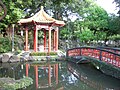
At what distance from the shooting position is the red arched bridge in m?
10.8

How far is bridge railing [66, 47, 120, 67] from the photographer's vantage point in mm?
10762

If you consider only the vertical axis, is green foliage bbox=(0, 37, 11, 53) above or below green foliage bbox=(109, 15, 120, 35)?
below

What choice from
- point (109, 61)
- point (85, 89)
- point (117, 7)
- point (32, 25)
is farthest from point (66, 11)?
point (85, 89)

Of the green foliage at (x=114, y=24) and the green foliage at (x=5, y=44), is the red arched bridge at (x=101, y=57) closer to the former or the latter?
the green foliage at (x=5, y=44)

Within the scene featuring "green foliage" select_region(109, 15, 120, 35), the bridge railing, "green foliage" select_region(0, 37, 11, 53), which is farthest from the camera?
"green foliage" select_region(109, 15, 120, 35)

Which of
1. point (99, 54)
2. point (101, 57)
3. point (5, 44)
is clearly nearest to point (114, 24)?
point (5, 44)

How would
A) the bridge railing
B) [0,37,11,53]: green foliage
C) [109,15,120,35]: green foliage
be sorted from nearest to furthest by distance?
the bridge railing → [0,37,11,53]: green foliage → [109,15,120,35]: green foliage

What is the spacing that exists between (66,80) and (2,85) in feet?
11.1

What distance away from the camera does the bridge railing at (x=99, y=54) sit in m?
10.8

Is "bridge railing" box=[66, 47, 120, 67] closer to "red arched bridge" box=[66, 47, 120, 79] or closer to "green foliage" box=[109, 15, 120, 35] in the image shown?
"red arched bridge" box=[66, 47, 120, 79]

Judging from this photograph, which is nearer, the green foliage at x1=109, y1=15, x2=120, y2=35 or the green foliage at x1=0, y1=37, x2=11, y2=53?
the green foliage at x1=0, y1=37, x2=11, y2=53

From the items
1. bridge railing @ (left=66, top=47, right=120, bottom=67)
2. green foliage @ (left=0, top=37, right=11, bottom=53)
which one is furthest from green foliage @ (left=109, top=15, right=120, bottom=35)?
green foliage @ (left=0, top=37, right=11, bottom=53)

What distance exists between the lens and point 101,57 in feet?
40.7

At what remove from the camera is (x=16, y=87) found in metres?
8.68
